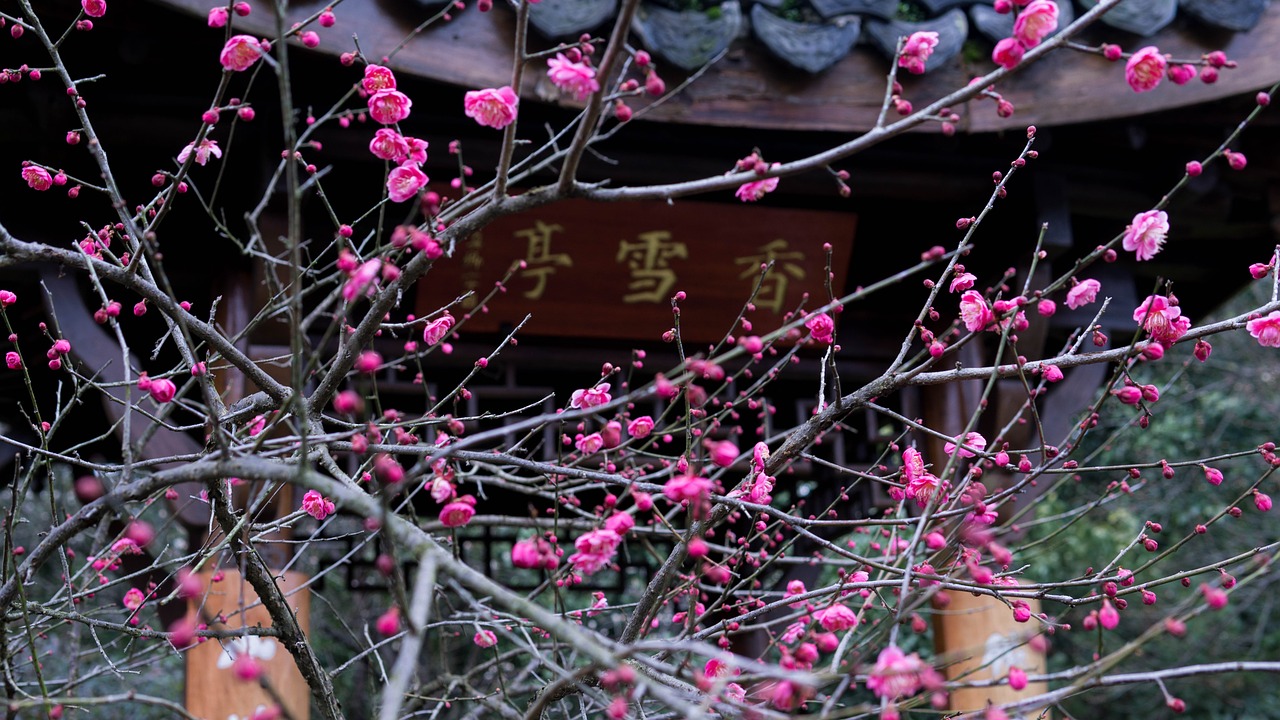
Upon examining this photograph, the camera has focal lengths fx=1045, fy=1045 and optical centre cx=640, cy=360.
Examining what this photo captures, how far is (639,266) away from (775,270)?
1.51 feet

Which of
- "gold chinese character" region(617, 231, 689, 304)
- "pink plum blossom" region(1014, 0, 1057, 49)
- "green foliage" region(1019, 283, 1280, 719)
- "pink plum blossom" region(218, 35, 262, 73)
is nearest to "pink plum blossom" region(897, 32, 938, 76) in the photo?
"pink plum blossom" region(1014, 0, 1057, 49)

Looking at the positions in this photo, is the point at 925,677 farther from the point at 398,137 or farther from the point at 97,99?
the point at 97,99

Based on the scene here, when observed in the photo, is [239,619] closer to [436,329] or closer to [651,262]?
[436,329]

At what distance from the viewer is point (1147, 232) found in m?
1.78

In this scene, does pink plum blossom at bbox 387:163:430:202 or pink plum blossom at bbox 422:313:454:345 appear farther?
pink plum blossom at bbox 422:313:454:345

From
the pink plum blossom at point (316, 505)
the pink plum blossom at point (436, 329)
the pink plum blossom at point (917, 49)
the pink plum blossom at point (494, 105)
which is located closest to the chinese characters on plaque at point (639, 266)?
the pink plum blossom at point (436, 329)

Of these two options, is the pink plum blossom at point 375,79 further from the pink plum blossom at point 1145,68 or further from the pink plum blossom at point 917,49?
the pink plum blossom at point 1145,68

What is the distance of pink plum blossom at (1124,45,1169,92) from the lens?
1.50 metres

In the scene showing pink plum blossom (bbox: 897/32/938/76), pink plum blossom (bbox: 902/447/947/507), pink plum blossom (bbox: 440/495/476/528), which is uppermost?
pink plum blossom (bbox: 897/32/938/76)

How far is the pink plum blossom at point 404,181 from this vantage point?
1.79m

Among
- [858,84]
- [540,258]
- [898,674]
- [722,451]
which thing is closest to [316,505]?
[722,451]

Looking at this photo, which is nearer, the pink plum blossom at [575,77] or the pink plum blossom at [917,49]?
the pink plum blossom at [575,77]

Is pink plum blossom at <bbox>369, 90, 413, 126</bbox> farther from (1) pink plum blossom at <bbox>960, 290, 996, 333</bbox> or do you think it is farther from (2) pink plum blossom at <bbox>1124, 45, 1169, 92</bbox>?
(2) pink plum blossom at <bbox>1124, 45, 1169, 92</bbox>

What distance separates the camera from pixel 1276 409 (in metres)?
7.32
